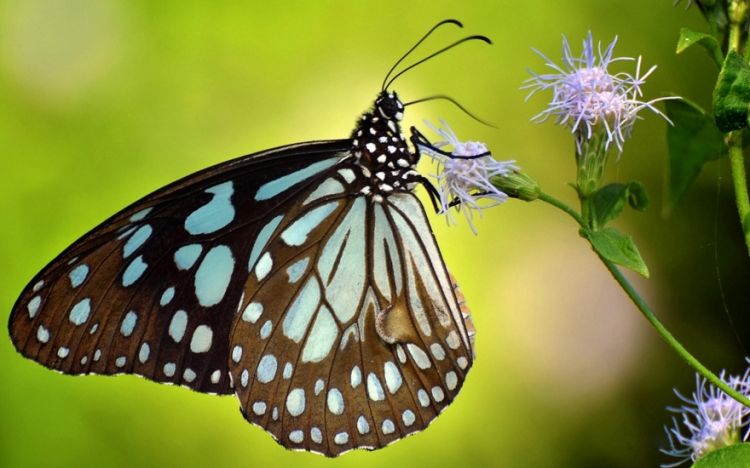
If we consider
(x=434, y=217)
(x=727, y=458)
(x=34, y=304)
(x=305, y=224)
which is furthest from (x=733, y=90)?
(x=434, y=217)

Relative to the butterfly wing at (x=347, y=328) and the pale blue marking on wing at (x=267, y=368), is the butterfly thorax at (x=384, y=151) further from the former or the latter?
the pale blue marking on wing at (x=267, y=368)

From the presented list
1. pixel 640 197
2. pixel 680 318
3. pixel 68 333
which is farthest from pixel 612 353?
pixel 68 333

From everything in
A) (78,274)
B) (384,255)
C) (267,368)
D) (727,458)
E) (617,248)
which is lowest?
(727,458)

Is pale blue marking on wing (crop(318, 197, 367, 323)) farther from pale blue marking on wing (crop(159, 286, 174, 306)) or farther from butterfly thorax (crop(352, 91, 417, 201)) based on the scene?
pale blue marking on wing (crop(159, 286, 174, 306))

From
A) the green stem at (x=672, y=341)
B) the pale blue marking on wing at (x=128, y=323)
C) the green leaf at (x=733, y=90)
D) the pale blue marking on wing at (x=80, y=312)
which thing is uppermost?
the pale blue marking on wing at (x=80, y=312)

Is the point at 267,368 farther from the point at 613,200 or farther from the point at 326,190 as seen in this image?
the point at 613,200

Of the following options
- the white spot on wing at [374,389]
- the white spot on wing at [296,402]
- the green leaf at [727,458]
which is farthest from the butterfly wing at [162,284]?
the green leaf at [727,458]

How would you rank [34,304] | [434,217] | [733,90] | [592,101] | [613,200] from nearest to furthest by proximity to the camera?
[733,90]
[613,200]
[592,101]
[34,304]
[434,217]

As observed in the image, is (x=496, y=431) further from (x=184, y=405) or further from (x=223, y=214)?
(x=223, y=214)
